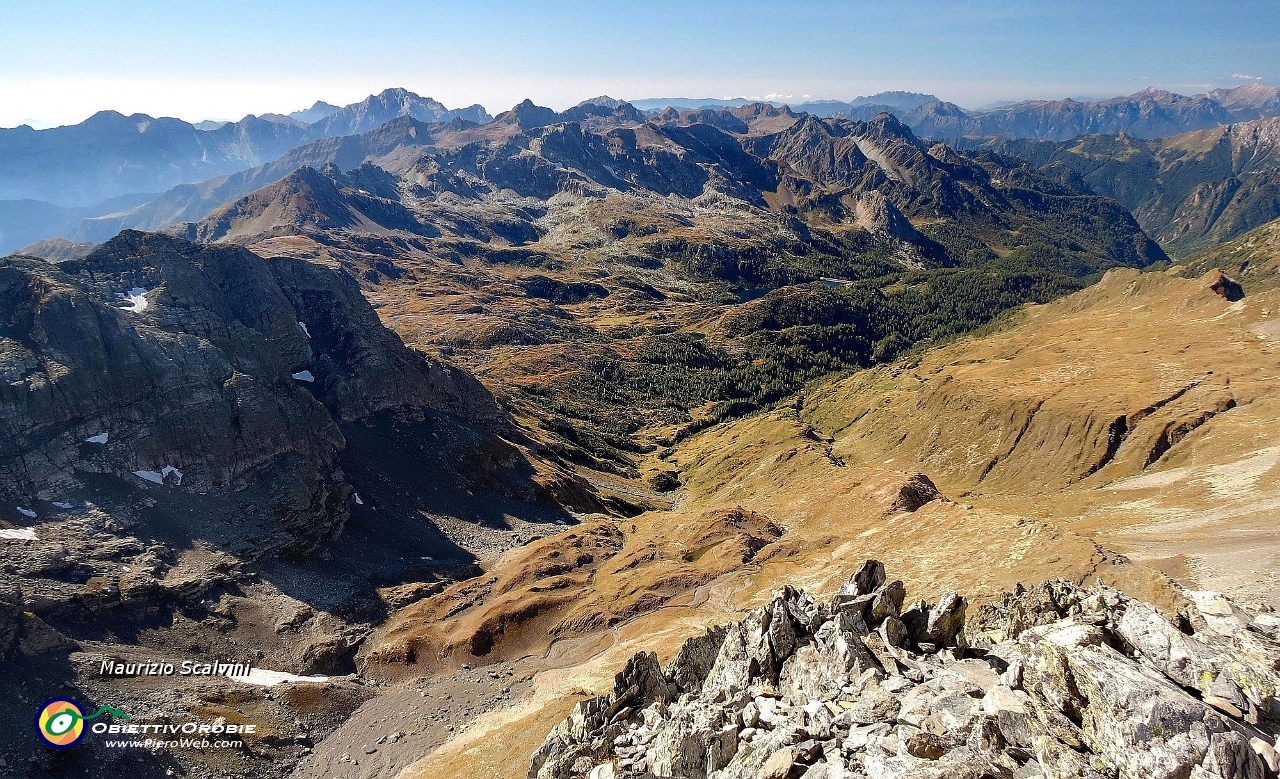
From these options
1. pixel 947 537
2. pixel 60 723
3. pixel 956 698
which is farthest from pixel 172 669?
pixel 947 537

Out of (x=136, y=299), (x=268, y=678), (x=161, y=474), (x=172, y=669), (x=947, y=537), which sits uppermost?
(x=136, y=299)

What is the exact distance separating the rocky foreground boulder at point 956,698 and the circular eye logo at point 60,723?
176 feet

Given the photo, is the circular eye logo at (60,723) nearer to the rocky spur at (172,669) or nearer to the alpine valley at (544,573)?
the alpine valley at (544,573)

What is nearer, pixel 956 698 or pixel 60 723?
pixel 956 698

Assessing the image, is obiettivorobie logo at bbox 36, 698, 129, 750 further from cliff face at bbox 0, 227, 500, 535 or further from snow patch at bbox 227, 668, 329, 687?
cliff face at bbox 0, 227, 500, 535

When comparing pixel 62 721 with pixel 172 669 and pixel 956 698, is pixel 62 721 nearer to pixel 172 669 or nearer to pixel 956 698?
pixel 172 669

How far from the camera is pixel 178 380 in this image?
115 meters

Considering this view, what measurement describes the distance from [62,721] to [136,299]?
328 feet

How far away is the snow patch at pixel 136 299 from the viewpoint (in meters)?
130

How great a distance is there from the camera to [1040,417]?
165375 mm

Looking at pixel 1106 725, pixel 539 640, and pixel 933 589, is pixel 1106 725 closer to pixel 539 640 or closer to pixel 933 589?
pixel 933 589

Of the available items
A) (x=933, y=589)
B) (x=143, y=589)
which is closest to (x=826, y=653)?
(x=933, y=589)

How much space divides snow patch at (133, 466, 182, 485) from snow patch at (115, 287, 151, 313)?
43.2 metres

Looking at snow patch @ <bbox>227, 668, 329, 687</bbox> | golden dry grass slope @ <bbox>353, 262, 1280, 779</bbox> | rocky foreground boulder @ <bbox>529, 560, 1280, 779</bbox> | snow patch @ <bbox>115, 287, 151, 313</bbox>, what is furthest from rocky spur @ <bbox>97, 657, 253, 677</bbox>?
snow patch @ <bbox>115, 287, 151, 313</bbox>
